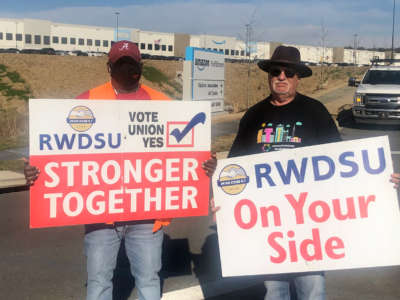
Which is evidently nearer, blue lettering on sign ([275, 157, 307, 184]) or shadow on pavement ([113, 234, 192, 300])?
blue lettering on sign ([275, 157, 307, 184])

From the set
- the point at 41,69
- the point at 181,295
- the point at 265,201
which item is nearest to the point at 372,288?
the point at 181,295

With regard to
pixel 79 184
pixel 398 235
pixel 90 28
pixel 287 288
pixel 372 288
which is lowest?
pixel 372 288

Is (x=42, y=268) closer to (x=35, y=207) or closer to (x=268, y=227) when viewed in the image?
A: (x=35, y=207)

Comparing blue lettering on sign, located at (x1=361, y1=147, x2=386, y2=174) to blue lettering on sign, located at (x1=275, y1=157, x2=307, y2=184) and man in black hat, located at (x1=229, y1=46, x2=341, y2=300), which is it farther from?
blue lettering on sign, located at (x1=275, y1=157, x2=307, y2=184)

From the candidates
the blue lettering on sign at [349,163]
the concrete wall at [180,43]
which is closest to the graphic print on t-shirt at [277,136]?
the blue lettering on sign at [349,163]

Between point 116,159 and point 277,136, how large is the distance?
1078 millimetres

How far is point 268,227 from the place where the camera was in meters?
3.48

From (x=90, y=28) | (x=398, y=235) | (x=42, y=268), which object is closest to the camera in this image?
(x=398, y=235)

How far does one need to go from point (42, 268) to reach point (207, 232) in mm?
2183

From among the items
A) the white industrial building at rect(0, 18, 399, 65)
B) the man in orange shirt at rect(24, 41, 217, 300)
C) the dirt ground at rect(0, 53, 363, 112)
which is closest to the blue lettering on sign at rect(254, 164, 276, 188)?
the man in orange shirt at rect(24, 41, 217, 300)

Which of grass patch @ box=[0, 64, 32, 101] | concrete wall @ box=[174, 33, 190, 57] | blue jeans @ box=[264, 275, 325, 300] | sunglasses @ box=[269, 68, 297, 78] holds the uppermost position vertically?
concrete wall @ box=[174, 33, 190, 57]

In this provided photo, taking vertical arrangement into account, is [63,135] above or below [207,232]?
above

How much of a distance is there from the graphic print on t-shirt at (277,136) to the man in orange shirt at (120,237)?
83 cm

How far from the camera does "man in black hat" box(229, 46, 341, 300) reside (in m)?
3.36
